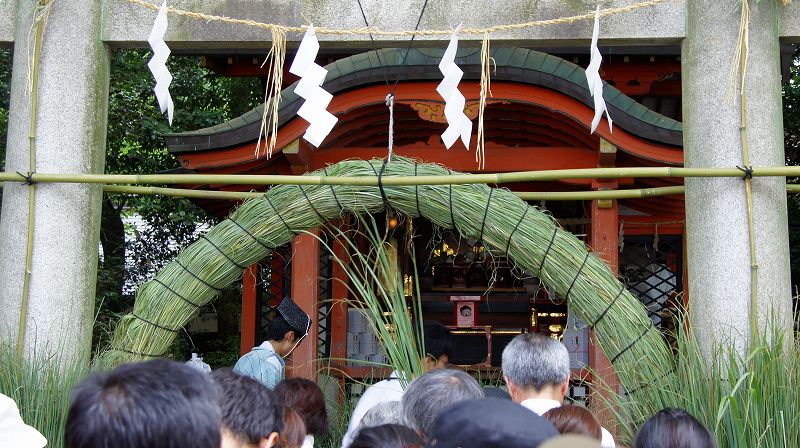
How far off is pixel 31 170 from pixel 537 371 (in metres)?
2.71

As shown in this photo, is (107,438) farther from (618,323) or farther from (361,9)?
(361,9)

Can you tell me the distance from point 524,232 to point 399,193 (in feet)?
2.00

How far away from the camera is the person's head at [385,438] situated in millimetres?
2094

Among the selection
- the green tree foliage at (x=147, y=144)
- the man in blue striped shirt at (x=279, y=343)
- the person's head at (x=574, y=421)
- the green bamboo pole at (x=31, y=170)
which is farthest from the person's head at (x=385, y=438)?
the green tree foliage at (x=147, y=144)

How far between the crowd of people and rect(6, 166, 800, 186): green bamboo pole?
2.82 feet

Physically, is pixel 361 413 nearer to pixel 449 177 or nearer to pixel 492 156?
pixel 449 177

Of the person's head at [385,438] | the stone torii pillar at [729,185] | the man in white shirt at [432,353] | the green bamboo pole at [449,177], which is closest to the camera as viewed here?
the person's head at [385,438]

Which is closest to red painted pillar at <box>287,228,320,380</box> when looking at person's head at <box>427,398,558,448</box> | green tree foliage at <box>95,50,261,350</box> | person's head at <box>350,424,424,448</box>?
person's head at <box>350,424,424,448</box>

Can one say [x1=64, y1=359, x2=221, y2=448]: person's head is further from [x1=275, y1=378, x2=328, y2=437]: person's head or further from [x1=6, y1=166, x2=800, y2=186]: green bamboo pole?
[x1=6, y1=166, x2=800, y2=186]: green bamboo pole

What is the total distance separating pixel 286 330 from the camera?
4.99 metres

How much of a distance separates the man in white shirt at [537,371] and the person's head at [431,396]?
0.56 meters

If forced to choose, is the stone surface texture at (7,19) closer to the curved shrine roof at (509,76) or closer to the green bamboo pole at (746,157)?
the curved shrine roof at (509,76)

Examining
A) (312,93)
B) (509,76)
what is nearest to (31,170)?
(312,93)

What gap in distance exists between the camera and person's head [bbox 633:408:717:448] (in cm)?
233
